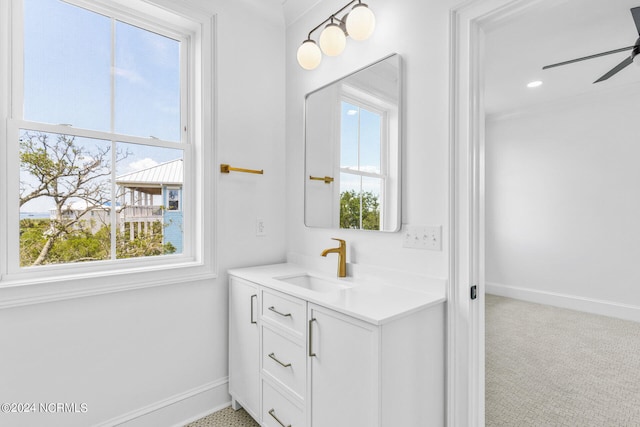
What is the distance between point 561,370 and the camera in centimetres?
236

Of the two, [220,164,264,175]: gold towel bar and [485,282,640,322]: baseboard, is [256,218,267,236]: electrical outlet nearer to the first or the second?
[220,164,264,175]: gold towel bar

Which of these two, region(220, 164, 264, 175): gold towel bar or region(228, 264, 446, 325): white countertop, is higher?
region(220, 164, 264, 175): gold towel bar

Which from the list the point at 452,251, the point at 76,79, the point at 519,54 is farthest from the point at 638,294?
the point at 76,79

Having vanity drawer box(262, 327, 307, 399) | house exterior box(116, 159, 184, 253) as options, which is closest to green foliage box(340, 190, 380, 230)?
vanity drawer box(262, 327, 307, 399)

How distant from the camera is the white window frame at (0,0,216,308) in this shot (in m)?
1.42

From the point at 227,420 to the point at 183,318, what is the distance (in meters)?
0.65

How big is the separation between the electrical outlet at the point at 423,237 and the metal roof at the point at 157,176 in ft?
4.62

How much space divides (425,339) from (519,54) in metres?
2.75

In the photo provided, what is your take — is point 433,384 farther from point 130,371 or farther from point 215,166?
point 215,166

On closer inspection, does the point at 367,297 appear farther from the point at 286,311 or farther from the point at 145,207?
the point at 145,207

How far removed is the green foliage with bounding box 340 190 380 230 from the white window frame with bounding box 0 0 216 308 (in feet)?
2.69

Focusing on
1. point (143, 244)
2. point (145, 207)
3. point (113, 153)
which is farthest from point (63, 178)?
point (143, 244)

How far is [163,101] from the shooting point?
6.28ft

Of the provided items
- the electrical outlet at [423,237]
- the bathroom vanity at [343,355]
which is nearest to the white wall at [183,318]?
the bathroom vanity at [343,355]
